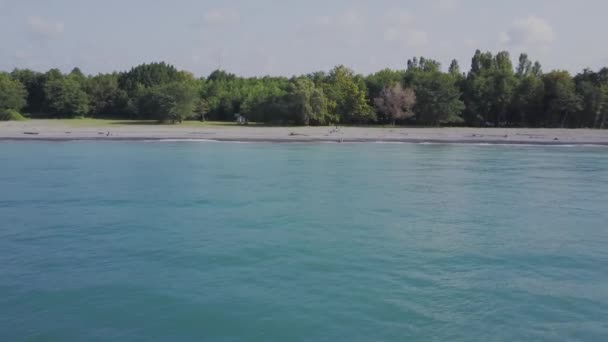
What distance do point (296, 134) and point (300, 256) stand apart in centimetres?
3628

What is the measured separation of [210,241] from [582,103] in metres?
54.1

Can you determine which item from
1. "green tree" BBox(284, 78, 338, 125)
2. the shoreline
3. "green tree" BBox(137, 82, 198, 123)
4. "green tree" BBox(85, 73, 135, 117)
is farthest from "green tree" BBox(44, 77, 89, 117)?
"green tree" BBox(284, 78, 338, 125)

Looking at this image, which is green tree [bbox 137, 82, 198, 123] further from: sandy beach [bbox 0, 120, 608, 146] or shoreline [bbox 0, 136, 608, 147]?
shoreline [bbox 0, 136, 608, 147]

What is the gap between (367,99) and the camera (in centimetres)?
6316

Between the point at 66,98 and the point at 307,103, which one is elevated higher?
the point at 307,103

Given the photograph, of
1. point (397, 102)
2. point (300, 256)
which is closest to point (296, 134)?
point (397, 102)

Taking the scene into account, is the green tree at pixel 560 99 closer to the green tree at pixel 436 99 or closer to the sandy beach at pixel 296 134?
the sandy beach at pixel 296 134

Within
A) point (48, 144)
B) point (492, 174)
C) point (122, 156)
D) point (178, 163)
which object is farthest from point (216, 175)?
point (48, 144)

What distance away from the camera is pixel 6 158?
33.2 meters

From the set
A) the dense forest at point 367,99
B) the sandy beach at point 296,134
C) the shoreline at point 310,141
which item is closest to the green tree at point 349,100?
the dense forest at point 367,99

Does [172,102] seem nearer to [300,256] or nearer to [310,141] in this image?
[310,141]

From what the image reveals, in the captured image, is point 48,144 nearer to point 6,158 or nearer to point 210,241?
point 6,158

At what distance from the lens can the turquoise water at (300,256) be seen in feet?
30.6

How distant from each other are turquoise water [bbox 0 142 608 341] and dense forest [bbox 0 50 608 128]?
32.7 meters
